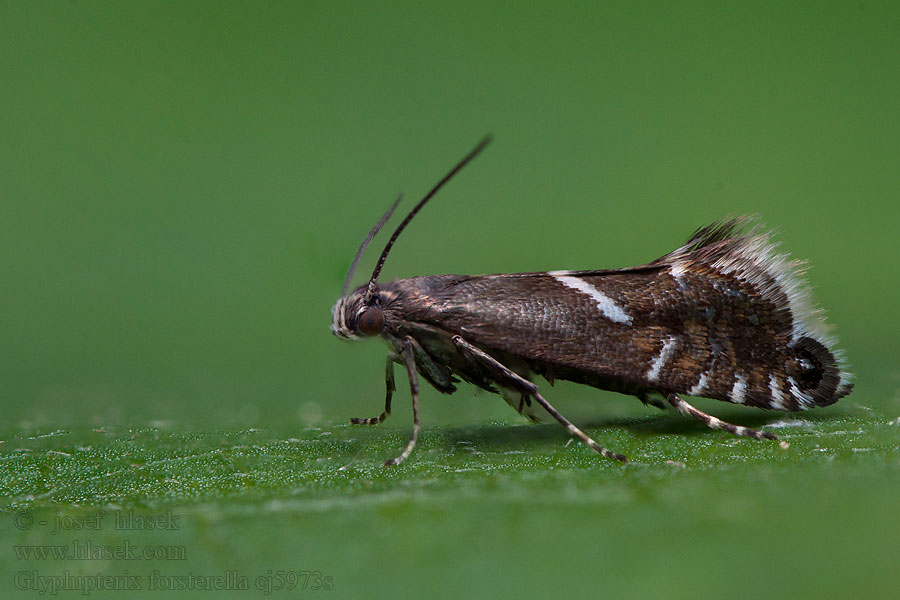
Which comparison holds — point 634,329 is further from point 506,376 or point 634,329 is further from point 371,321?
point 371,321

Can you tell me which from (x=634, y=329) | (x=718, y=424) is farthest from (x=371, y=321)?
(x=718, y=424)

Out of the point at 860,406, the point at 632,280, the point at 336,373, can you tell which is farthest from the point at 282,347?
the point at 860,406

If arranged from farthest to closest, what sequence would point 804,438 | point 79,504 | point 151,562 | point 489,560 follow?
point 804,438 < point 79,504 < point 151,562 < point 489,560

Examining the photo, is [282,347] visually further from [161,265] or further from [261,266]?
[161,265]

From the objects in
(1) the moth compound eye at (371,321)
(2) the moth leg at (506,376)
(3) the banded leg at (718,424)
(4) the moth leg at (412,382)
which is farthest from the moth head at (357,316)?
(3) the banded leg at (718,424)

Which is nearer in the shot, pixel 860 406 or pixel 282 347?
pixel 860 406

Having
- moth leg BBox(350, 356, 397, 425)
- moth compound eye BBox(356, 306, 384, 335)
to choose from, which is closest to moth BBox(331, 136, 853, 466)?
moth compound eye BBox(356, 306, 384, 335)

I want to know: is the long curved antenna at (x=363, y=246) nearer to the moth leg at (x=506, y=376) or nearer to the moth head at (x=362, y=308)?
the moth head at (x=362, y=308)
